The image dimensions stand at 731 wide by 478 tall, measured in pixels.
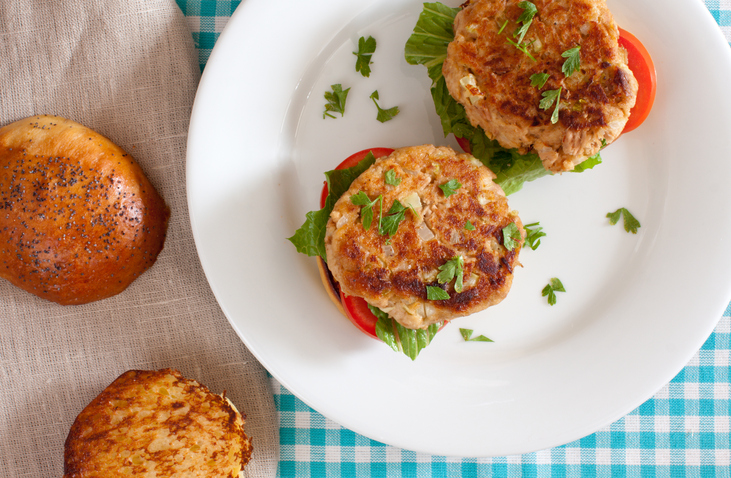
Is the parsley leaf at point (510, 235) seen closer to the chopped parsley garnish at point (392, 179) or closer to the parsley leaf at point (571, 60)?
the chopped parsley garnish at point (392, 179)

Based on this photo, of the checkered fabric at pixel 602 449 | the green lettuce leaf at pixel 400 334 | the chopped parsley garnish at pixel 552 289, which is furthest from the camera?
the checkered fabric at pixel 602 449

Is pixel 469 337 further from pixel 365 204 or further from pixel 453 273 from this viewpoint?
pixel 365 204

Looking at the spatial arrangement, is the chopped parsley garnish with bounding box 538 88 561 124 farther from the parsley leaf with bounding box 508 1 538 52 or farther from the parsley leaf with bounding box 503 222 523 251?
the parsley leaf with bounding box 503 222 523 251

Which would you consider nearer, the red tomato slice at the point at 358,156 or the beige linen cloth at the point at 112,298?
the red tomato slice at the point at 358,156

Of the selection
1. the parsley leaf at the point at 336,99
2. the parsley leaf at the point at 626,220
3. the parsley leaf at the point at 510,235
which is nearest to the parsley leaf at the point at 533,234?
the parsley leaf at the point at 626,220

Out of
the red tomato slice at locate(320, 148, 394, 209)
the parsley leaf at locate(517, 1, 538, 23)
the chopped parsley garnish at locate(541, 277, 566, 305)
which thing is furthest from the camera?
the chopped parsley garnish at locate(541, 277, 566, 305)

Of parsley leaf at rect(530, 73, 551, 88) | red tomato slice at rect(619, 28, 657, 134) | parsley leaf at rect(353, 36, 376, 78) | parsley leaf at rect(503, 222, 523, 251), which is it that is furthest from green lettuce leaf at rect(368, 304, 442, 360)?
red tomato slice at rect(619, 28, 657, 134)

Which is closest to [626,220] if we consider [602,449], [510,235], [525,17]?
[510,235]
